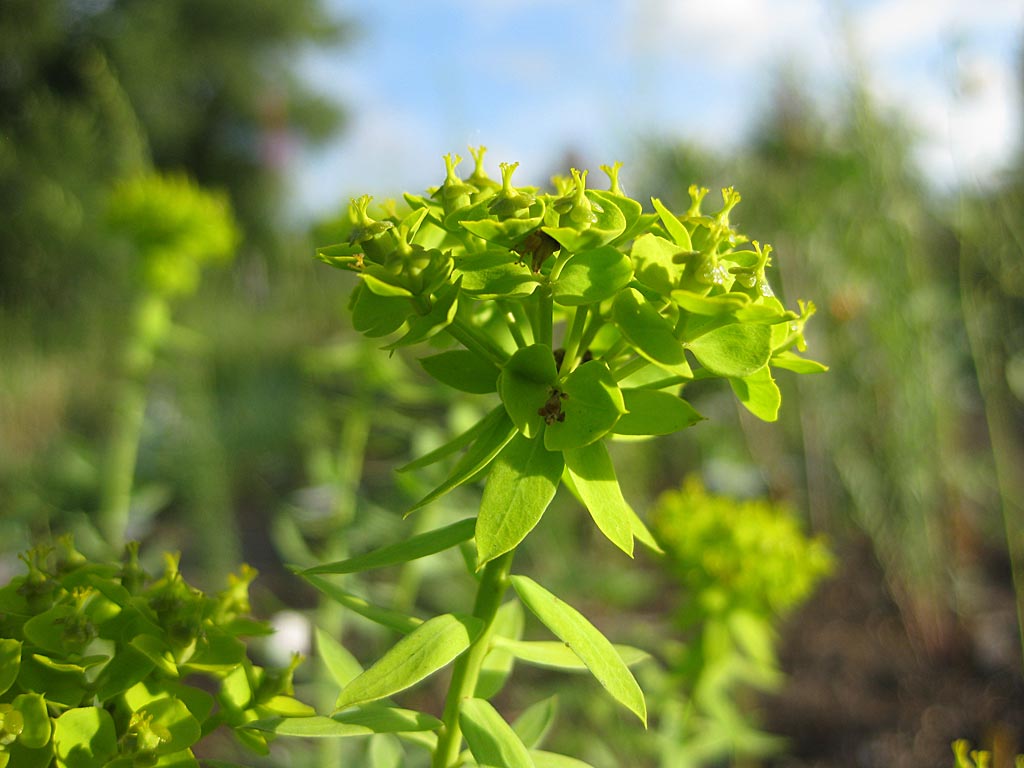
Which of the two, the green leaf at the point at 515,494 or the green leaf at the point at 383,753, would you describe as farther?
the green leaf at the point at 383,753

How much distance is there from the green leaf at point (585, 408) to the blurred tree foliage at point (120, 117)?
2787 mm

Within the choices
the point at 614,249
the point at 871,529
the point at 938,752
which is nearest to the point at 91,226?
the point at 871,529

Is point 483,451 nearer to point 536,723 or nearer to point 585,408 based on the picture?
point 585,408

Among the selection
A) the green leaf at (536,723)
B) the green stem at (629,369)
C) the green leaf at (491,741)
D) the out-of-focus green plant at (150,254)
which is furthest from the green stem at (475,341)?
the out-of-focus green plant at (150,254)

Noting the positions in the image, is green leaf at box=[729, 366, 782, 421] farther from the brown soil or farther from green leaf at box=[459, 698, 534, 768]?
the brown soil

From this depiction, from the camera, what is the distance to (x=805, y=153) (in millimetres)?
4719

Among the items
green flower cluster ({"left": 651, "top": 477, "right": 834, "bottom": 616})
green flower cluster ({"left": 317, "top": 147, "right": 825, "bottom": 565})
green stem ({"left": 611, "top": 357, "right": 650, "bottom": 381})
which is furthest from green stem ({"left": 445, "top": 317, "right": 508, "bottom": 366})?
green flower cluster ({"left": 651, "top": 477, "right": 834, "bottom": 616})

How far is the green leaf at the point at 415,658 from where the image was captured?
68 cm

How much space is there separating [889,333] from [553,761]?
3.24m

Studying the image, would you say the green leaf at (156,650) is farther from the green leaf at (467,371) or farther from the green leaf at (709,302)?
the green leaf at (709,302)

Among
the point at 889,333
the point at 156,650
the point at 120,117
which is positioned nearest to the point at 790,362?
the point at 156,650

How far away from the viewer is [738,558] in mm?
1828

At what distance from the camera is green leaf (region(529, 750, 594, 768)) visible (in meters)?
0.82

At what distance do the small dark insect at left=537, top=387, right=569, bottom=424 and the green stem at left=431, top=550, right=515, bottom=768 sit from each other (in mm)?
170
